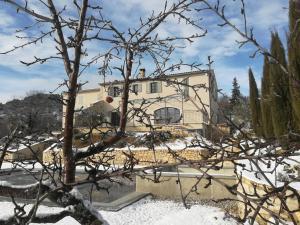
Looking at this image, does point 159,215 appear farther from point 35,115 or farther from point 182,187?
point 35,115

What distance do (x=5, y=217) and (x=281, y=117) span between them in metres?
13.8

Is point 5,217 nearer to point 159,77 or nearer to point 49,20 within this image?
point 49,20

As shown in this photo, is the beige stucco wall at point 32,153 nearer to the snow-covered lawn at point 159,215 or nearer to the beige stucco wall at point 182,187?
the snow-covered lawn at point 159,215

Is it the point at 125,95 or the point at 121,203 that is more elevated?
the point at 125,95

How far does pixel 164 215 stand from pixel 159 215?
0.38 ft

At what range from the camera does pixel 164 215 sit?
8.02 meters

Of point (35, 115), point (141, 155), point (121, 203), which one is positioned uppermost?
point (35, 115)

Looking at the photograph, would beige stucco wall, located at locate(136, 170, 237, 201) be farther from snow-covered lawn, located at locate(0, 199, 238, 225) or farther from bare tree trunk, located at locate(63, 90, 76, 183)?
bare tree trunk, located at locate(63, 90, 76, 183)

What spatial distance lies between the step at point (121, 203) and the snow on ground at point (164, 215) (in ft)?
0.40

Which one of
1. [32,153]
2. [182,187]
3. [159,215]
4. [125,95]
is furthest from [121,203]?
[32,153]

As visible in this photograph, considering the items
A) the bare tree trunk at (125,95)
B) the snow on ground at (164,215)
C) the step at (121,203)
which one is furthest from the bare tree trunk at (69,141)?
the step at (121,203)

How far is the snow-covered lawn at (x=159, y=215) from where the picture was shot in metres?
7.11

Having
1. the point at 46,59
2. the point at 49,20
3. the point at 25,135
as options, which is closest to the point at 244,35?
the point at 49,20

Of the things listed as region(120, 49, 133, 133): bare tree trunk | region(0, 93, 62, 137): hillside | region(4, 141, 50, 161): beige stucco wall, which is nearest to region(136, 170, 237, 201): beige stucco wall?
region(0, 93, 62, 137): hillside
